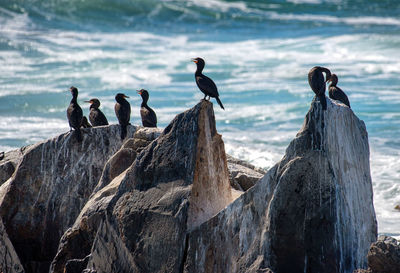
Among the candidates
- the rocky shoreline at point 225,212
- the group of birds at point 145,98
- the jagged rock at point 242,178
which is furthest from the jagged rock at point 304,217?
the jagged rock at point 242,178

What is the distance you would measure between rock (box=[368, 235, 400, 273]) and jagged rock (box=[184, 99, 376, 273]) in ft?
0.76

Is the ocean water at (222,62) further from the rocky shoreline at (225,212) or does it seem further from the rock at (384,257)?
the rock at (384,257)

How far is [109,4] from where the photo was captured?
39.2 m

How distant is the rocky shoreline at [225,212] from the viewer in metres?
6.14

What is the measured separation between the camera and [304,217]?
20.2ft

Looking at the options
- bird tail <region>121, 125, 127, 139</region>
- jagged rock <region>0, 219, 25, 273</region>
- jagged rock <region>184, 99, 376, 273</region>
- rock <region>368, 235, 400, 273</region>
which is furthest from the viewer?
bird tail <region>121, 125, 127, 139</region>

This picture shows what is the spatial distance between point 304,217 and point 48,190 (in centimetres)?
353

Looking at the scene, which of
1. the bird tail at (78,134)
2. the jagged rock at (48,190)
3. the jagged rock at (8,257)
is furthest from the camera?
the bird tail at (78,134)

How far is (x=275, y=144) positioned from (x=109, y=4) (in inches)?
958

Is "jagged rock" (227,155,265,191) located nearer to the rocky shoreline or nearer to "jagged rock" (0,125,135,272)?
the rocky shoreline

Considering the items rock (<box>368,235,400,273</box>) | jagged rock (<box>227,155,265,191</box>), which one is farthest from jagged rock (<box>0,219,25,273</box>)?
rock (<box>368,235,400,273</box>)

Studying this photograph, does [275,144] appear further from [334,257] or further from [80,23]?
[80,23]

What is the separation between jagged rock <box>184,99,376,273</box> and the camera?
6.12m

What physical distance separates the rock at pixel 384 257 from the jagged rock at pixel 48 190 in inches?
143
